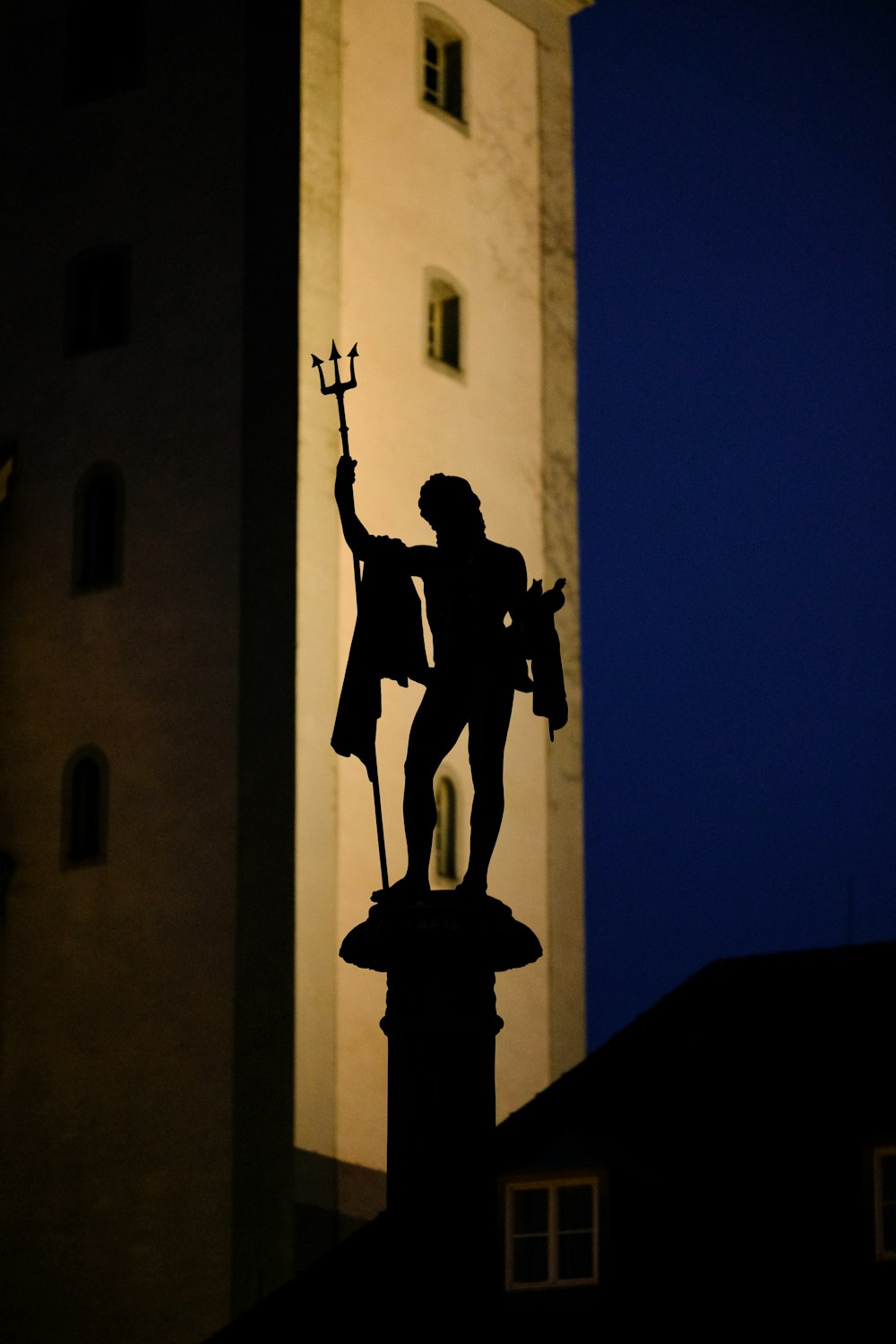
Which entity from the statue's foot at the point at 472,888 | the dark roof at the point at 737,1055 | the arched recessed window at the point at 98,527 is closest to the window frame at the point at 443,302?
the arched recessed window at the point at 98,527

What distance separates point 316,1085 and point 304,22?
1039cm

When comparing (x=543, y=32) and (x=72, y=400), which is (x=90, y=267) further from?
(x=543, y=32)

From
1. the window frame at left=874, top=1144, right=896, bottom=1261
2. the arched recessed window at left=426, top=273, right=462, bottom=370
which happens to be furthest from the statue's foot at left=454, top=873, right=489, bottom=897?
the arched recessed window at left=426, top=273, right=462, bottom=370

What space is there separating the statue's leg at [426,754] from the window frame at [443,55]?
20.6 metres

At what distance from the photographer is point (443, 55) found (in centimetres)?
3269

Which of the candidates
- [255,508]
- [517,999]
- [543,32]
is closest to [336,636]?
[255,508]

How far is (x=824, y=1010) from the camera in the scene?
23.4m

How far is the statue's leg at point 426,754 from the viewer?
12.1 meters

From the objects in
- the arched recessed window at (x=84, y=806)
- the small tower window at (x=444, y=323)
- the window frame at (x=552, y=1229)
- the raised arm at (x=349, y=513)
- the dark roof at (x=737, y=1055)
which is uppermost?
the small tower window at (x=444, y=323)

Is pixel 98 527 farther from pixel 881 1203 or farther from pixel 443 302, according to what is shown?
pixel 881 1203

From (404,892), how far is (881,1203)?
10009 millimetres

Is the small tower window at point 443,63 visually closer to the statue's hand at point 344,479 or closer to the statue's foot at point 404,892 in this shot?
the statue's hand at point 344,479

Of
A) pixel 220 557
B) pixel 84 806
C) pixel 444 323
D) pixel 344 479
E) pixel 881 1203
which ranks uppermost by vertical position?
pixel 444 323

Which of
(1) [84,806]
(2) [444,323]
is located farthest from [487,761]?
(2) [444,323]
